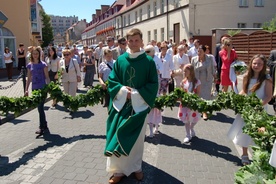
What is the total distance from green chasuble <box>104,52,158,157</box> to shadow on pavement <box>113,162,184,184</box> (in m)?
0.60

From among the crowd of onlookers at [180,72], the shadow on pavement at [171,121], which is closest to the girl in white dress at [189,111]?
the crowd of onlookers at [180,72]

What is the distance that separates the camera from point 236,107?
496 cm

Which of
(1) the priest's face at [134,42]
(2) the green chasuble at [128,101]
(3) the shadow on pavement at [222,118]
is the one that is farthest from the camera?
(3) the shadow on pavement at [222,118]

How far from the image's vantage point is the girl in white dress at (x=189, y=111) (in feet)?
19.6

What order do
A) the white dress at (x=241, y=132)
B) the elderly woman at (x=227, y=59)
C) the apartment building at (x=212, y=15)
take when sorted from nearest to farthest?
the white dress at (x=241, y=132) < the elderly woman at (x=227, y=59) < the apartment building at (x=212, y=15)

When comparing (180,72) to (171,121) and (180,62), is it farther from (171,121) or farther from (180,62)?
(171,121)

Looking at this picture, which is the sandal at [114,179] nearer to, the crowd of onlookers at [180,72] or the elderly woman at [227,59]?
the crowd of onlookers at [180,72]

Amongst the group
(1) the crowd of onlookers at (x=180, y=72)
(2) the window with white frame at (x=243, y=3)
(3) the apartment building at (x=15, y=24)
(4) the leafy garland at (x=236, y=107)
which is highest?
(2) the window with white frame at (x=243, y=3)

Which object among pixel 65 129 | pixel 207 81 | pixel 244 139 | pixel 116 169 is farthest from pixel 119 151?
pixel 207 81

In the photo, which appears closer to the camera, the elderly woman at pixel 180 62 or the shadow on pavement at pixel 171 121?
the shadow on pavement at pixel 171 121

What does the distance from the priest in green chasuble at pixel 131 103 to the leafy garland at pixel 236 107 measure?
1489 millimetres

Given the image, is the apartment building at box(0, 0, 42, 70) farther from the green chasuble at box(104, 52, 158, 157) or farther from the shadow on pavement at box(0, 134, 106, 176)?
the green chasuble at box(104, 52, 158, 157)

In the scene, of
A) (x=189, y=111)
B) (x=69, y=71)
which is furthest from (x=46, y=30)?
(x=189, y=111)

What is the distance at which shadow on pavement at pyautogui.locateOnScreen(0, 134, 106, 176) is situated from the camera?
4.91 meters
